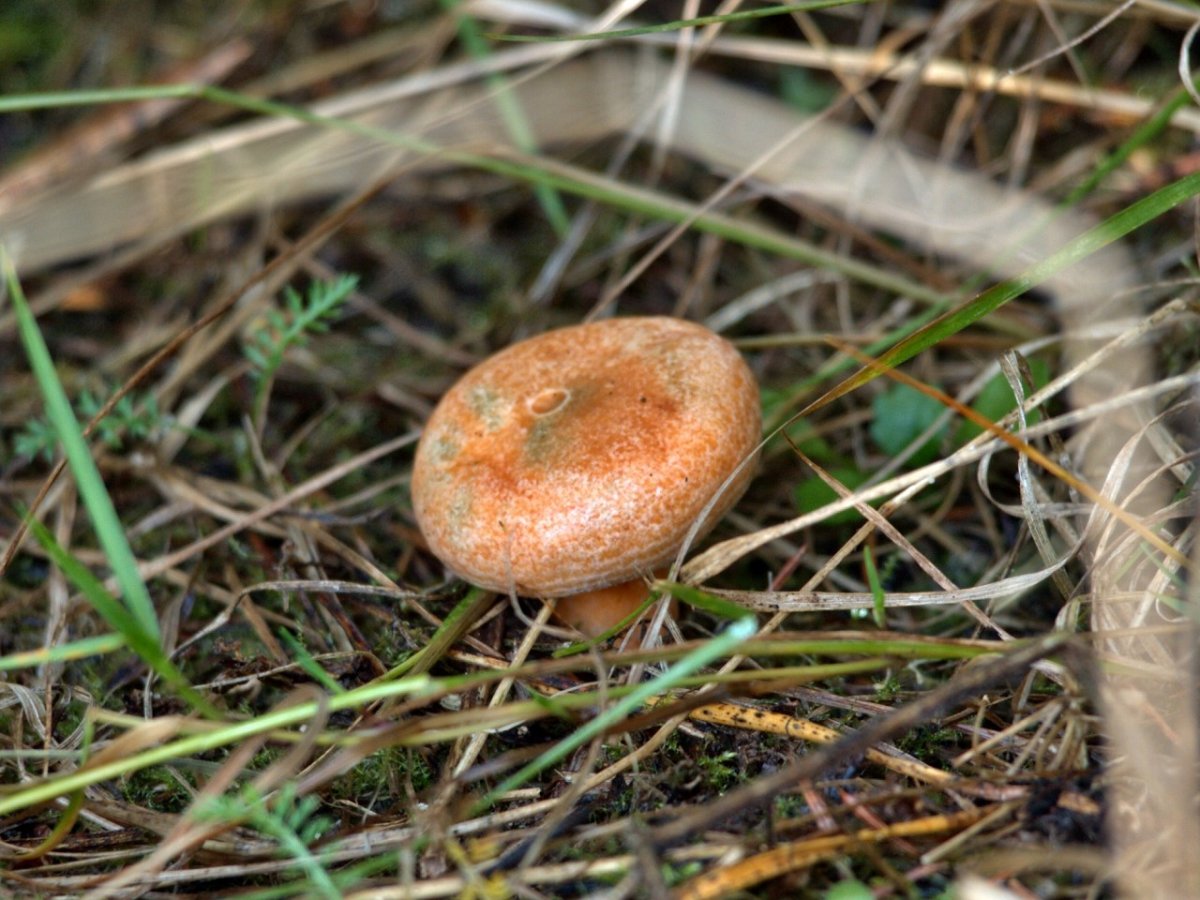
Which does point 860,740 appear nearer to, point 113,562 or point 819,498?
point 819,498

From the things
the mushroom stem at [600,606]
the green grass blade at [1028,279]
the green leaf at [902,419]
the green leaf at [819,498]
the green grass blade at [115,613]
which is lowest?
the mushroom stem at [600,606]

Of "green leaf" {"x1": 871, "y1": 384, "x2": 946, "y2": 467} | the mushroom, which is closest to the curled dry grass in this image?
"green leaf" {"x1": 871, "y1": 384, "x2": 946, "y2": 467}

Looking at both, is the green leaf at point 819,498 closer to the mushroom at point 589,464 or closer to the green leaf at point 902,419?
the green leaf at point 902,419

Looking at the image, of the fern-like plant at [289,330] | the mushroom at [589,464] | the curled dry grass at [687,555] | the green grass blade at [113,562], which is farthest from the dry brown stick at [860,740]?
the fern-like plant at [289,330]

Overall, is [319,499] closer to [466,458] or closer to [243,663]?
[243,663]

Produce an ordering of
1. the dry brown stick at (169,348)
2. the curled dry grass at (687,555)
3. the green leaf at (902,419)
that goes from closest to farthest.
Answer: the curled dry grass at (687,555)
the dry brown stick at (169,348)
the green leaf at (902,419)

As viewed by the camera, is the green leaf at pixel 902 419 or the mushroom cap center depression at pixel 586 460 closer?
the mushroom cap center depression at pixel 586 460

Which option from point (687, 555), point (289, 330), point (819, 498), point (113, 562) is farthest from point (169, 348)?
point (819, 498)
